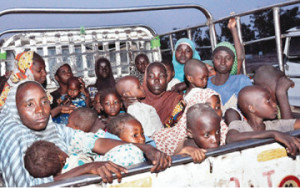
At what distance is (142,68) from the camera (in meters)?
4.71

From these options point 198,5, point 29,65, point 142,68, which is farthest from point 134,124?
point 142,68

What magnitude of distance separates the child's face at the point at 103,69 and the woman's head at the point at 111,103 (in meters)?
1.70

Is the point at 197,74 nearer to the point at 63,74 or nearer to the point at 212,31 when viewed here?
the point at 212,31

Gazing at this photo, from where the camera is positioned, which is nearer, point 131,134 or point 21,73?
point 131,134

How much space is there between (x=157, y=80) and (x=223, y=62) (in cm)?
73

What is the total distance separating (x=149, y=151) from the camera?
165cm

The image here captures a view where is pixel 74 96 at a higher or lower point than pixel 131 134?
higher

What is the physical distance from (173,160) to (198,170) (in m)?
0.14

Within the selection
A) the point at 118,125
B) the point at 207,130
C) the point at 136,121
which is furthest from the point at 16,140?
the point at 207,130

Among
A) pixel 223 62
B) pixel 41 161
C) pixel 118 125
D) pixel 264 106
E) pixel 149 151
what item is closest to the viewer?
pixel 41 161

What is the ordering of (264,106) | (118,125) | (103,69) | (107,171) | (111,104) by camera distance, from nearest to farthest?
(107,171) < (118,125) < (264,106) < (111,104) < (103,69)

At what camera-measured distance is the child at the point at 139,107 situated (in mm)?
2637

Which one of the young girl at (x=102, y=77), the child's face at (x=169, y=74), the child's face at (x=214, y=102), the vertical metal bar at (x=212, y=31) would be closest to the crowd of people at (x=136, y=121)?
the child's face at (x=214, y=102)

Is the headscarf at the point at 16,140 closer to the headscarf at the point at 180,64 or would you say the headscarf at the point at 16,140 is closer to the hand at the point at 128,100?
the hand at the point at 128,100
